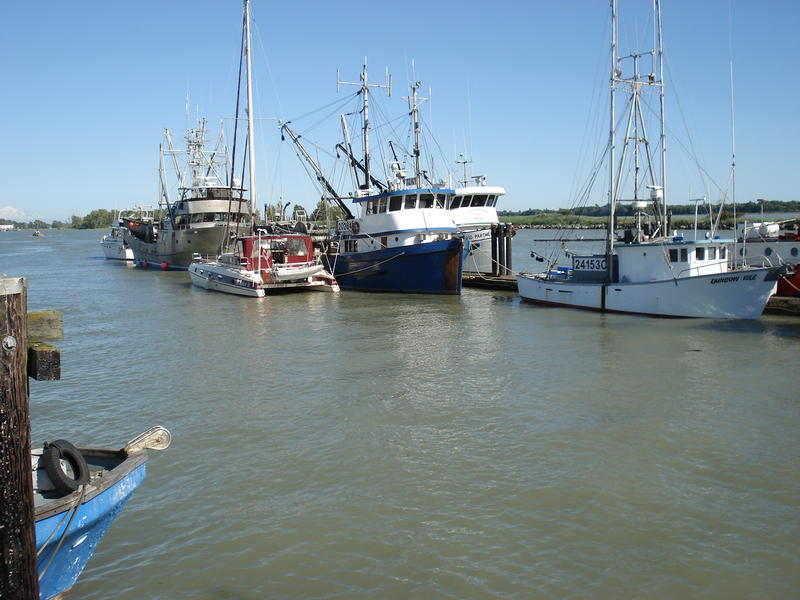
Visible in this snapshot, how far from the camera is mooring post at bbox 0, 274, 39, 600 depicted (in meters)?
4.51

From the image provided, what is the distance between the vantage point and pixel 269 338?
65.4 feet

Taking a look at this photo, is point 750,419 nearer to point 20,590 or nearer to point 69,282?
point 20,590

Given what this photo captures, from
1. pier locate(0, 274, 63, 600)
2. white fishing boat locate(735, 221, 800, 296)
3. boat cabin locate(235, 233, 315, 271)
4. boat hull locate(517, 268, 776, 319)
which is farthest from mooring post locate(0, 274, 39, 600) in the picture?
boat cabin locate(235, 233, 315, 271)

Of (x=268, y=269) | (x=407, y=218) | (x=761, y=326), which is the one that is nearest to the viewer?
(x=761, y=326)

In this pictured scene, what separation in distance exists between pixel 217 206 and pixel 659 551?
4660cm

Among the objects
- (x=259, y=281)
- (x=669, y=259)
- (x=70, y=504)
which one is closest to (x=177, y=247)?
(x=259, y=281)

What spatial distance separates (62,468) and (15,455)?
95cm

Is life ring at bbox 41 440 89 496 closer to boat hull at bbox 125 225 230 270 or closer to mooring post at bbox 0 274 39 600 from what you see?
mooring post at bbox 0 274 39 600

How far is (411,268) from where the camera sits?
101ft

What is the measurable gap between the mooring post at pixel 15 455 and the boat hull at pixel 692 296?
2080 cm

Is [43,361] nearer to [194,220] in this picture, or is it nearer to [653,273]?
[653,273]

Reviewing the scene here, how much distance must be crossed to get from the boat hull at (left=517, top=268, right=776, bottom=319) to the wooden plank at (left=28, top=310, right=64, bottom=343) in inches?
800

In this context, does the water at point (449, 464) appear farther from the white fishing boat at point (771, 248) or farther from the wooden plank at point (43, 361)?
the white fishing boat at point (771, 248)

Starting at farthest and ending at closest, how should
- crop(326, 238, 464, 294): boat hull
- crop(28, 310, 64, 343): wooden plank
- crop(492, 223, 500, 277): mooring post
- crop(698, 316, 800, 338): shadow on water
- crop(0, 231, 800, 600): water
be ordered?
crop(492, 223, 500, 277): mooring post → crop(326, 238, 464, 294): boat hull → crop(698, 316, 800, 338): shadow on water → crop(0, 231, 800, 600): water → crop(28, 310, 64, 343): wooden plank
